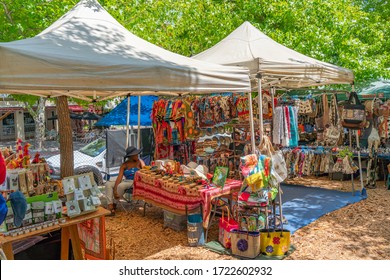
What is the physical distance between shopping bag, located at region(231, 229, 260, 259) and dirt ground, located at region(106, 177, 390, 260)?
198 mm

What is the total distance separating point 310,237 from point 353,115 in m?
3.11

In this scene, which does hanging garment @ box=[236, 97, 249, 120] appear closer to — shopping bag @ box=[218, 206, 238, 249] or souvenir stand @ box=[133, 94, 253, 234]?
souvenir stand @ box=[133, 94, 253, 234]

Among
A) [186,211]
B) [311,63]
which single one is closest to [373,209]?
[311,63]

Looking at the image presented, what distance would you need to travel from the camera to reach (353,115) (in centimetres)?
734

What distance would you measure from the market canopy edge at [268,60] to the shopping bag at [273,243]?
229 centimetres

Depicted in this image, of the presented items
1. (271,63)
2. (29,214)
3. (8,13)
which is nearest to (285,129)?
(271,63)

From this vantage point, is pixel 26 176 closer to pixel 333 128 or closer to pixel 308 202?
pixel 308 202

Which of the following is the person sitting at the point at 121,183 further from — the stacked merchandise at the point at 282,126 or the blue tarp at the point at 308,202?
the blue tarp at the point at 308,202

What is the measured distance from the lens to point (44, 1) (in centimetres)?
879

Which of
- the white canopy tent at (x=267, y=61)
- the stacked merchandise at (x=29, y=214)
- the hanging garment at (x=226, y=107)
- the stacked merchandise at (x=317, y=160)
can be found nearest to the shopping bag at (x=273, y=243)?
the white canopy tent at (x=267, y=61)

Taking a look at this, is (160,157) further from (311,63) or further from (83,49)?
(83,49)

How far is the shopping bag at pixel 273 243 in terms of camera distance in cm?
470

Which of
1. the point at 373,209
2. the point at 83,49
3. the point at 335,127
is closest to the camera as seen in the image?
the point at 83,49

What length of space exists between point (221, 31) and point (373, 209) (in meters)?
7.33
